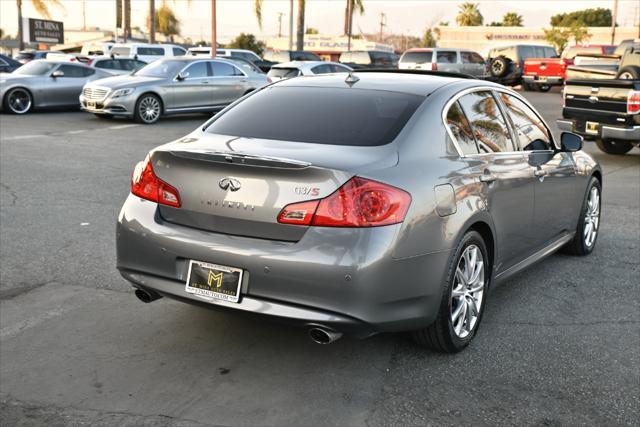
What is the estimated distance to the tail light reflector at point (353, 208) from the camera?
367 cm

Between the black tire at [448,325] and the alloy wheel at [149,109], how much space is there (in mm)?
14531

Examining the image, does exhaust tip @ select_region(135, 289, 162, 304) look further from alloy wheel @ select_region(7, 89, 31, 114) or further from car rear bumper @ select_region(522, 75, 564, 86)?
car rear bumper @ select_region(522, 75, 564, 86)

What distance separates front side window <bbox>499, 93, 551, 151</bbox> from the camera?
5.31 metres

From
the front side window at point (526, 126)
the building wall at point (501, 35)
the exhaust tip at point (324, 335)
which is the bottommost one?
the exhaust tip at point (324, 335)

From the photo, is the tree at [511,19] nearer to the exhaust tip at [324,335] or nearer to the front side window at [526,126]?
the front side window at [526,126]

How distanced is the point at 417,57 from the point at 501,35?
203 feet

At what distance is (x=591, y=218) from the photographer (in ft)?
22.0

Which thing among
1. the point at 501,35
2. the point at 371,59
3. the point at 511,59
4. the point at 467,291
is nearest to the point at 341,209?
the point at 467,291

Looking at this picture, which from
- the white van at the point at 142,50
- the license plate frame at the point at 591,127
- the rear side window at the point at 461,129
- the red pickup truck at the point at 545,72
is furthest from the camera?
the red pickup truck at the point at 545,72

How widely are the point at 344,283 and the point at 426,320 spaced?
631 mm

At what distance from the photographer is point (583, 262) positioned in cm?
648

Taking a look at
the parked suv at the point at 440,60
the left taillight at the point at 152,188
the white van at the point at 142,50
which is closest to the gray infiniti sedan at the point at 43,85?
the white van at the point at 142,50

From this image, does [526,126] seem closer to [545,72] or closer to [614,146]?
[614,146]

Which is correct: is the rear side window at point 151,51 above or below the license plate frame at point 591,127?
above
